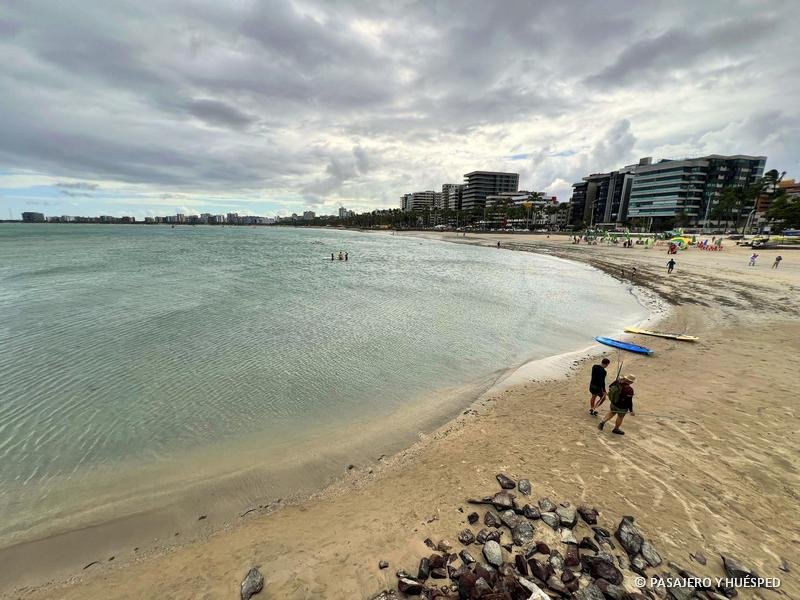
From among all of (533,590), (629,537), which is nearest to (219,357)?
(533,590)

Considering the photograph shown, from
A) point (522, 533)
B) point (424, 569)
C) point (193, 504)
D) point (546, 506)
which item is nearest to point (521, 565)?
point (522, 533)

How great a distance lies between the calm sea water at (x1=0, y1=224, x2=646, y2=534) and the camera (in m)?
9.10

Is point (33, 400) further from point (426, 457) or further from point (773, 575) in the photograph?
point (773, 575)

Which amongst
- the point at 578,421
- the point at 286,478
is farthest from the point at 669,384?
the point at 286,478

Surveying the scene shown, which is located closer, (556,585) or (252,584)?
(556,585)

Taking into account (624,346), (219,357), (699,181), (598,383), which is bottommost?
(219,357)

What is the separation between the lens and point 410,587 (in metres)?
4.60

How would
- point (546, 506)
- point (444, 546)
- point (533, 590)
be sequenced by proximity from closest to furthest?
point (533, 590)
point (444, 546)
point (546, 506)

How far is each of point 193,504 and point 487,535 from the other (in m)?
5.82

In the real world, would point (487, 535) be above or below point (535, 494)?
above

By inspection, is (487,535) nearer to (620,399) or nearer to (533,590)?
(533,590)

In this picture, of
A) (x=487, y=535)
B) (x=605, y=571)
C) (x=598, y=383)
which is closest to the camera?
(x=605, y=571)

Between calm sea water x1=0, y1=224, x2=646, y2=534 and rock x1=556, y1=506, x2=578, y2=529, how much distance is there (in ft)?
18.9

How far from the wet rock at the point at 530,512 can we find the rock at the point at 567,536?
40cm
